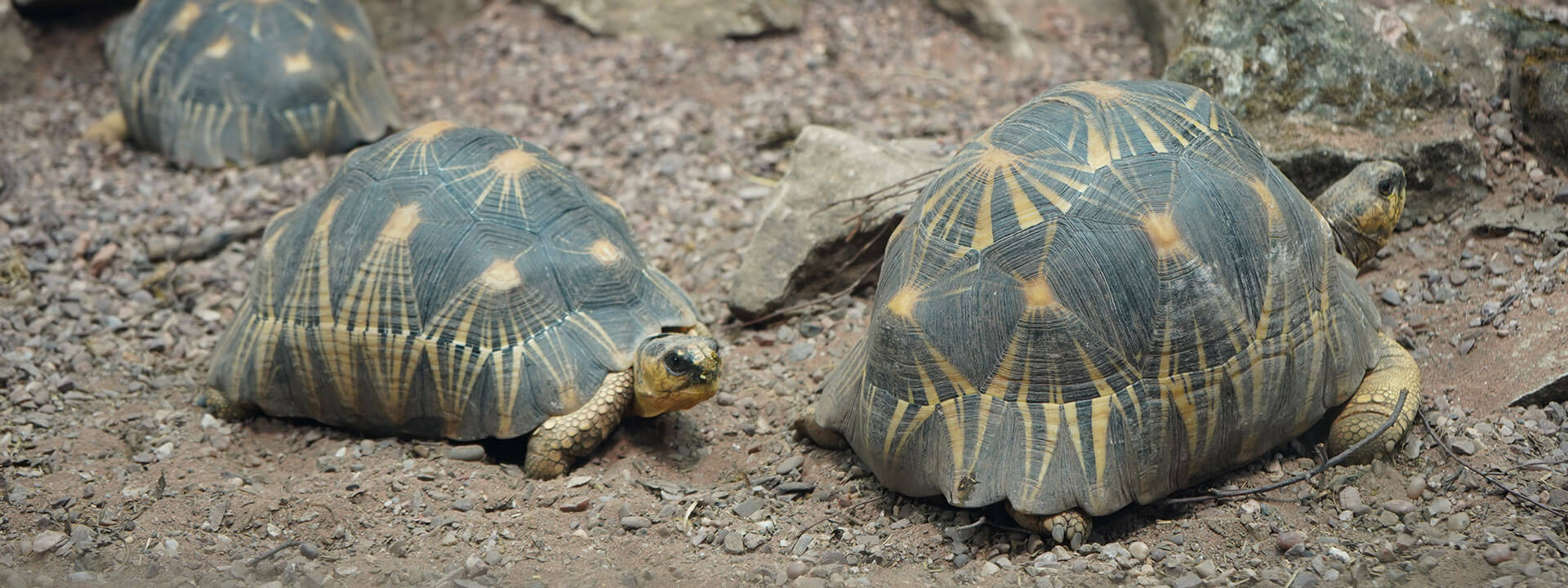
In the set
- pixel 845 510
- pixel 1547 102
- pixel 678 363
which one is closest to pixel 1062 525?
pixel 845 510

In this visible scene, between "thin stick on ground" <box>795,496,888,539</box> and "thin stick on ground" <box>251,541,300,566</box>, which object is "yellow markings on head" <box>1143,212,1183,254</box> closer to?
"thin stick on ground" <box>795,496,888,539</box>

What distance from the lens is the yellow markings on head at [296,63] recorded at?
5953 mm

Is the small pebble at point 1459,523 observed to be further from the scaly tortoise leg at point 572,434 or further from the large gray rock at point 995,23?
the large gray rock at point 995,23

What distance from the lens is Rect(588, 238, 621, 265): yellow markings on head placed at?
3.79m

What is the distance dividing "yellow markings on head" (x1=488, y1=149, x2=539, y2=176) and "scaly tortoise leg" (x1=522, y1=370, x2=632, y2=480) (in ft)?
2.60

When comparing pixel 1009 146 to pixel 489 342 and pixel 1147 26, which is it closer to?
pixel 489 342

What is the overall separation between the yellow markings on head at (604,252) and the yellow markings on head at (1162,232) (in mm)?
1745

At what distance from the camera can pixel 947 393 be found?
3.02 metres

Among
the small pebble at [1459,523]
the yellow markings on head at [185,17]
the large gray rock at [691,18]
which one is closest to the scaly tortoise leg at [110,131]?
the yellow markings on head at [185,17]

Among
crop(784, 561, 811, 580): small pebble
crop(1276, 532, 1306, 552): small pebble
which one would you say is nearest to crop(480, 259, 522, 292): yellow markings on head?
crop(784, 561, 811, 580): small pebble

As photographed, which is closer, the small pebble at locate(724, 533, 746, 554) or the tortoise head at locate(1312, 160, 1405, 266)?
the small pebble at locate(724, 533, 746, 554)

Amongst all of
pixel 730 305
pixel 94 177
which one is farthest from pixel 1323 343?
pixel 94 177

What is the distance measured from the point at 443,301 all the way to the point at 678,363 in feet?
2.66

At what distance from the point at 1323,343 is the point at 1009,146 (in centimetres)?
102
